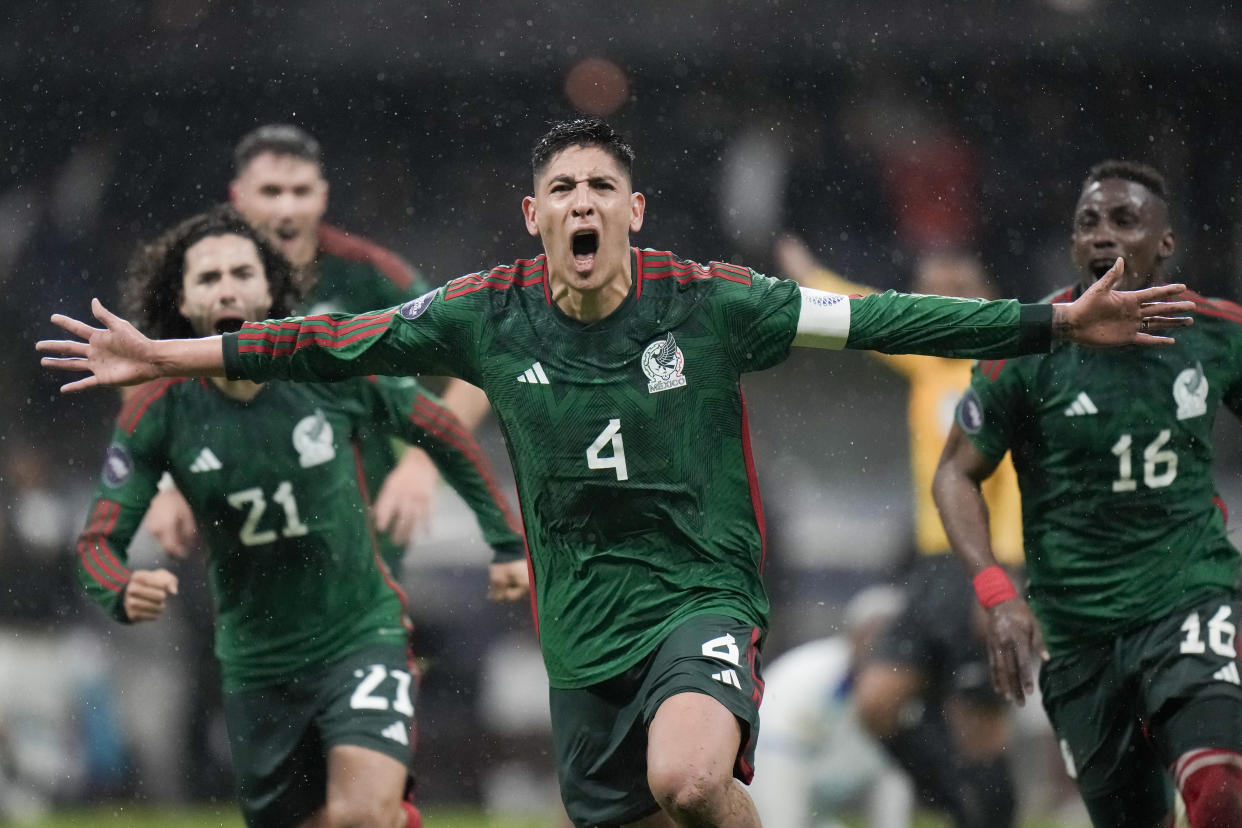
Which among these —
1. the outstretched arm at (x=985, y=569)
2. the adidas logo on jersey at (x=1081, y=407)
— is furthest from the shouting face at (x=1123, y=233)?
the outstretched arm at (x=985, y=569)

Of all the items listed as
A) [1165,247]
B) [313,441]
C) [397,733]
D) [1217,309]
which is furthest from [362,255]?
[1217,309]

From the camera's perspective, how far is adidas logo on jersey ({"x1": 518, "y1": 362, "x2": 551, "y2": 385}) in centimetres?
427

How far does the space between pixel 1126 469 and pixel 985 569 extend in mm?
511

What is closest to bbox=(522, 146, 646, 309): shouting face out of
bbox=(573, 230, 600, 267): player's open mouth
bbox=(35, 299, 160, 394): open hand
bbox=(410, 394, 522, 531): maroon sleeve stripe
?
bbox=(573, 230, 600, 267): player's open mouth

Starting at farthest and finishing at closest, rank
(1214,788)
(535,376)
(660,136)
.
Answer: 1. (660,136)
2. (1214,788)
3. (535,376)

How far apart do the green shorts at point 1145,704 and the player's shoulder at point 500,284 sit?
2048 millimetres

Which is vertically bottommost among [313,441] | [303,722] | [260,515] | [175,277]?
[303,722]

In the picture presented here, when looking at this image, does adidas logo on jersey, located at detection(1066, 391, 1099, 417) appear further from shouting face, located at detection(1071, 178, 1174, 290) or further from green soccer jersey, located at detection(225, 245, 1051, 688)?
green soccer jersey, located at detection(225, 245, 1051, 688)

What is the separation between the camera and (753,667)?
411 centimetres

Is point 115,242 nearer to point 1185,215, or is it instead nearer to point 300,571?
point 300,571

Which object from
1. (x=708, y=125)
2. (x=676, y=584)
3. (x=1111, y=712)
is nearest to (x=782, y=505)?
(x=708, y=125)

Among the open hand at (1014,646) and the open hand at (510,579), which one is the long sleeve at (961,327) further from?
the open hand at (510,579)

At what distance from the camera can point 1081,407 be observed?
16.6 feet

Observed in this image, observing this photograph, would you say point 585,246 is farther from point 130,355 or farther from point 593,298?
point 130,355
